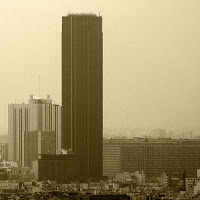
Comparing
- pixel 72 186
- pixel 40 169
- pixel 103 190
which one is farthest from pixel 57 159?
pixel 103 190

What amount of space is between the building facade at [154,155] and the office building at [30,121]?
1.90m

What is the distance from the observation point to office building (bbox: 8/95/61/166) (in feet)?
121

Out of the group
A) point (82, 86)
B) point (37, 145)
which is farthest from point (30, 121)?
point (82, 86)

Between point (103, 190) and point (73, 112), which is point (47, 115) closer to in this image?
point (73, 112)

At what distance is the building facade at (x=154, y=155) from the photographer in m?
34.5

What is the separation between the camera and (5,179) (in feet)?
104

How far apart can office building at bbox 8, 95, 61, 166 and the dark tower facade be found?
1.77ft

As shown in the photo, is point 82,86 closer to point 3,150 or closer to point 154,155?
point 3,150

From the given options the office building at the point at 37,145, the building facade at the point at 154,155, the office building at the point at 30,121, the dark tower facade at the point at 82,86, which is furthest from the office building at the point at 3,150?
the building facade at the point at 154,155

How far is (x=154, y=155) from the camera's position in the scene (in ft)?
120

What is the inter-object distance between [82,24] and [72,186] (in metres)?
10.7

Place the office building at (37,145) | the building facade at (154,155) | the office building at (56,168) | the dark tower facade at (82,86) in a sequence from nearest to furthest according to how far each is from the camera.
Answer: the office building at (56,168)
the building facade at (154,155)
the dark tower facade at (82,86)
the office building at (37,145)

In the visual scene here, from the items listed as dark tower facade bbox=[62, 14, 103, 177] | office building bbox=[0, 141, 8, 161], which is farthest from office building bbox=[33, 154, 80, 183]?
office building bbox=[0, 141, 8, 161]

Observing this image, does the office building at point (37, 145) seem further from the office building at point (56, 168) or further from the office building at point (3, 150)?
the office building at point (56, 168)
